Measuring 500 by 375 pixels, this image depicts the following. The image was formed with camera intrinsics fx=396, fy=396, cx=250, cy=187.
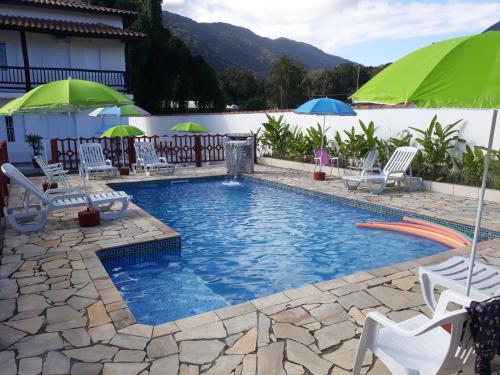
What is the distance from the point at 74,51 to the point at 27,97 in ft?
56.4

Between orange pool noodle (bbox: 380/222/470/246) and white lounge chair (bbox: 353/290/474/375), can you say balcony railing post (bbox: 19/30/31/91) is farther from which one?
white lounge chair (bbox: 353/290/474/375)

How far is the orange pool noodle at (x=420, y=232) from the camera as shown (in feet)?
21.4

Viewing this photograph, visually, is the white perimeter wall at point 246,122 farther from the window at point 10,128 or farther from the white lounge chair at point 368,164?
the white lounge chair at point 368,164

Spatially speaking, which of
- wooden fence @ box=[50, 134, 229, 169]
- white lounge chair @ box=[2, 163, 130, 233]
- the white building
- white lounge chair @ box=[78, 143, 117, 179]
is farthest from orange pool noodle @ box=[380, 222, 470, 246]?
the white building

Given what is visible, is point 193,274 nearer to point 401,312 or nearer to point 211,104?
point 401,312

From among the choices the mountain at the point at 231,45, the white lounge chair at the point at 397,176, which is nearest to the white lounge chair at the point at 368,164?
the white lounge chair at the point at 397,176

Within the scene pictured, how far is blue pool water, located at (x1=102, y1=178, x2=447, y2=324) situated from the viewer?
507 centimetres

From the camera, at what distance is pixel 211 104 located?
118 feet

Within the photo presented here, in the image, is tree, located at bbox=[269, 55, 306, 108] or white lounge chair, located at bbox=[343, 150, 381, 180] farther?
tree, located at bbox=[269, 55, 306, 108]

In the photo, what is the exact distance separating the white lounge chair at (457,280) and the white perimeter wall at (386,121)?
6.86m

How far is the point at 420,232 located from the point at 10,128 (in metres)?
18.8

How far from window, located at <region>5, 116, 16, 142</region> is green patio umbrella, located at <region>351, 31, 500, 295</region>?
2014 centimetres

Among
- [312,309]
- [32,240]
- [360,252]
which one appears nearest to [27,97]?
[32,240]

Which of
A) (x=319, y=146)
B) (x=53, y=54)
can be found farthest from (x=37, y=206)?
(x=53, y=54)
